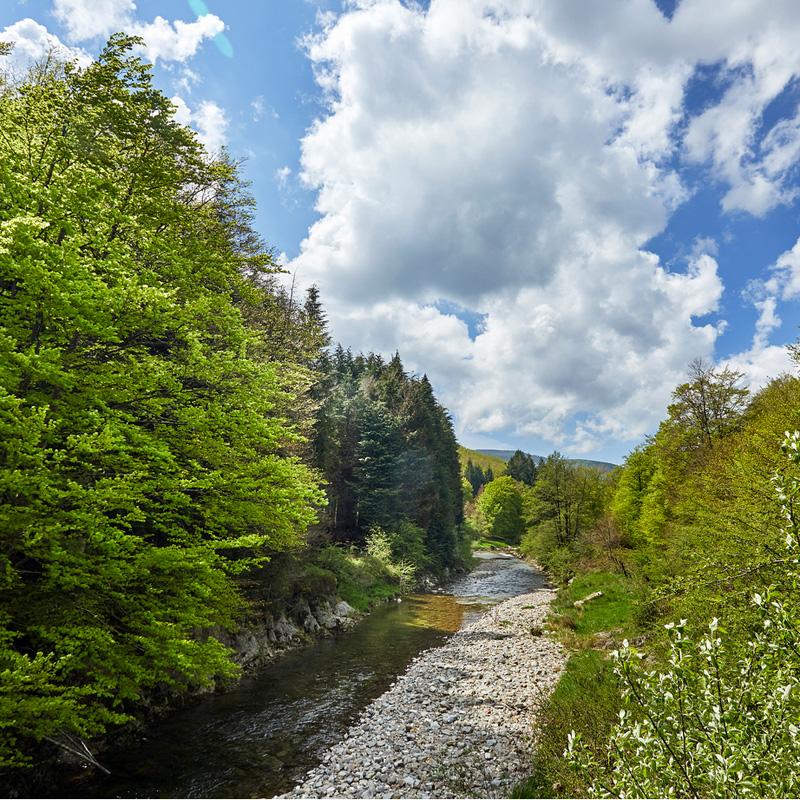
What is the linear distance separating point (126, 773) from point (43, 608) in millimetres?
5321

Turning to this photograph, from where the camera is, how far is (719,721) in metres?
3.04

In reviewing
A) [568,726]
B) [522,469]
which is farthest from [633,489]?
[522,469]

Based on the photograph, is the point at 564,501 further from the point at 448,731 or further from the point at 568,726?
the point at 568,726

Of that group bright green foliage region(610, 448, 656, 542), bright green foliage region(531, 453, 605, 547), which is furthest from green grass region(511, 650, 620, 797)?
bright green foliage region(531, 453, 605, 547)

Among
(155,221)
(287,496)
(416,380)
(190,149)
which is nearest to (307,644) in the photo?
(287,496)

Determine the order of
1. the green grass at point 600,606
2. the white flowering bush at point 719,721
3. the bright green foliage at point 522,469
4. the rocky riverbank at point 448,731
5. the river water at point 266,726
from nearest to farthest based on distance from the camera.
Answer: the white flowering bush at point 719,721 → the rocky riverbank at point 448,731 → the river water at point 266,726 → the green grass at point 600,606 → the bright green foliage at point 522,469

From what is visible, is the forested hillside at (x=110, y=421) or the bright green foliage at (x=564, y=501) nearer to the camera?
the forested hillside at (x=110, y=421)

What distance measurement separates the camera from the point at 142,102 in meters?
13.2

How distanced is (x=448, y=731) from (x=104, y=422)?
11.8m

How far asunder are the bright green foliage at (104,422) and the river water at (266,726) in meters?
2.02

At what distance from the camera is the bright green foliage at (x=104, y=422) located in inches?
309

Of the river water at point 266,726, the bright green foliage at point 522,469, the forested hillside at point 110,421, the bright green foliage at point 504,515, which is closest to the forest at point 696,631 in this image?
the river water at point 266,726

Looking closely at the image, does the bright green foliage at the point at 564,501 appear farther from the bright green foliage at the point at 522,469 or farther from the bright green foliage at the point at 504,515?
the bright green foliage at the point at 522,469

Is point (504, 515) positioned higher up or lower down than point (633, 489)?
lower down
